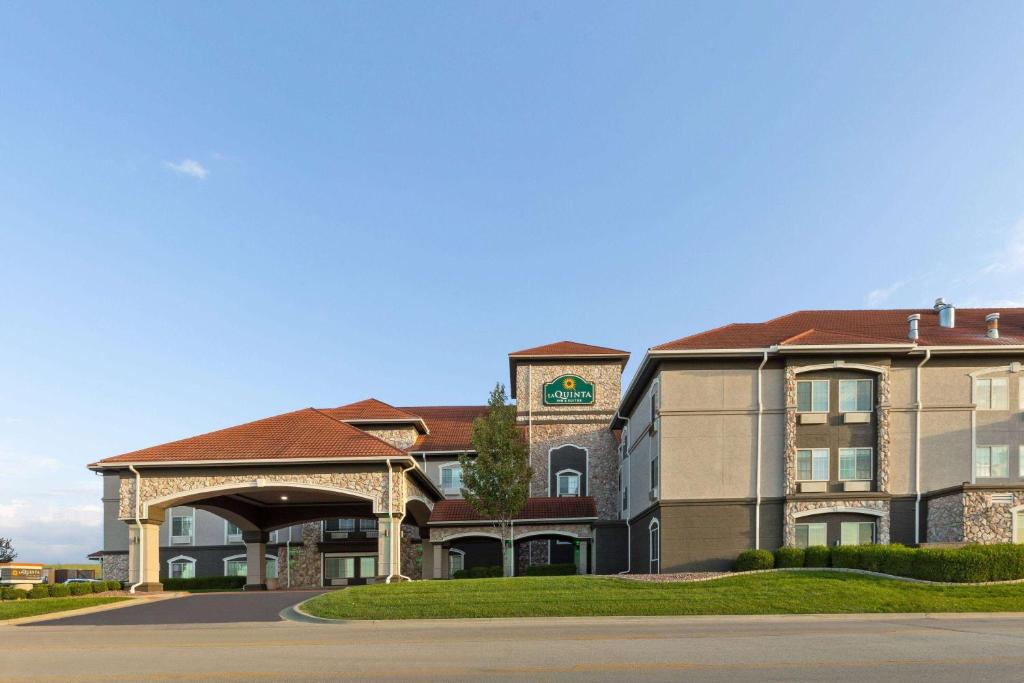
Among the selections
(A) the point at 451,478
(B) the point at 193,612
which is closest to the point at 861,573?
(B) the point at 193,612

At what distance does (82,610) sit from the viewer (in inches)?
923

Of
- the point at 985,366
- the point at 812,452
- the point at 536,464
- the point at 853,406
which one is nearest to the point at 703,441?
the point at 812,452

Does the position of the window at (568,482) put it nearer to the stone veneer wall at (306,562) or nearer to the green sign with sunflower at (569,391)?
the green sign with sunflower at (569,391)

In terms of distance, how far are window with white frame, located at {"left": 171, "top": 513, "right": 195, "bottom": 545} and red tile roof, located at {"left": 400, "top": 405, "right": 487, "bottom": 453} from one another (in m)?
15.3

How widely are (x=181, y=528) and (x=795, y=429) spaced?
37766mm

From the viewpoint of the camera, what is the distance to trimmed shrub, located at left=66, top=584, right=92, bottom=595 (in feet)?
90.0

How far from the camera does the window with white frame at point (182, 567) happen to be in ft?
150

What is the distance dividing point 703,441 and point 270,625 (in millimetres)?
17351

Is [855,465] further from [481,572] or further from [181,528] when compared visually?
[181,528]

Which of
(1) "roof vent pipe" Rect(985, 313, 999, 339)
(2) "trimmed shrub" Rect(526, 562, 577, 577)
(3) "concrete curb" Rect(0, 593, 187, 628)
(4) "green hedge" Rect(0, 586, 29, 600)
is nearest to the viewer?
(3) "concrete curb" Rect(0, 593, 187, 628)

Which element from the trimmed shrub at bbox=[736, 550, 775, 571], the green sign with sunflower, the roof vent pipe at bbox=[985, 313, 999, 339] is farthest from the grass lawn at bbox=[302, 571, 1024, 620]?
the green sign with sunflower

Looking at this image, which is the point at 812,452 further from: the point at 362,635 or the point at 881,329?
the point at 362,635

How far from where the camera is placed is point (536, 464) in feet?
139

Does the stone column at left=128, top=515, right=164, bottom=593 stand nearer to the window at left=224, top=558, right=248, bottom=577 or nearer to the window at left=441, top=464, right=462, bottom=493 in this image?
the window at left=224, top=558, right=248, bottom=577
